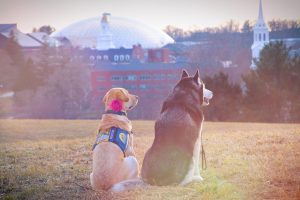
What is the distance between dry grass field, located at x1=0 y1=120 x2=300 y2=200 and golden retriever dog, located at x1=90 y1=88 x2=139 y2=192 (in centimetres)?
19

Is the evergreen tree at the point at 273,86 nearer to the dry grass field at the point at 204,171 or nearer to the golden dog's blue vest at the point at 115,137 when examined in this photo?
the dry grass field at the point at 204,171

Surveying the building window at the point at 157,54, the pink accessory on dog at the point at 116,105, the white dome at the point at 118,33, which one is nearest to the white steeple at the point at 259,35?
the building window at the point at 157,54

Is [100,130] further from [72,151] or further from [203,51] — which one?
[203,51]

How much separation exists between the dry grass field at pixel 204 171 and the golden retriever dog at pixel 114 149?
0.19 metres

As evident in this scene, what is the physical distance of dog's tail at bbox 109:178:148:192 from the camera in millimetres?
5480

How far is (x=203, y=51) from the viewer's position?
30375 mm

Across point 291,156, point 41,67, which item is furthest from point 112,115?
point 41,67

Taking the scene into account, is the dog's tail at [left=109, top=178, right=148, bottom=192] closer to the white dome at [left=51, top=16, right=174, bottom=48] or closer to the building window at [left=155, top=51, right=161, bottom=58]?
the building window at [left=155, top=51, right=161, bottom=58]

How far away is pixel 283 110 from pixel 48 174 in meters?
19.0

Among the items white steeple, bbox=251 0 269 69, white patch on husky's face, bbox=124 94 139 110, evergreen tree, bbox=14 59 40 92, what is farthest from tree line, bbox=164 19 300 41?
white patch on husky's face, bbox=124 94 139 110

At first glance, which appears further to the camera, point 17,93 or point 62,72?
point 62,72

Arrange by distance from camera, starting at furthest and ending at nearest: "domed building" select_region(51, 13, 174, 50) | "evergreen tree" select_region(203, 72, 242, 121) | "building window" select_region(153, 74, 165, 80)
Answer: "domed building" select_region(51, 13, 174, 50) → "building window" select_region(153, 74, 165, 80) → "evergreen tree" select_region(203, 72, 242, 121)

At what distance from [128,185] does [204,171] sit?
1479mm

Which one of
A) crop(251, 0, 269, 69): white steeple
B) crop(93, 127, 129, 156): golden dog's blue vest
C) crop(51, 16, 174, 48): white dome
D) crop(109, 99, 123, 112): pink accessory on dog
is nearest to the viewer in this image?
crop(93, 127, 129, 156): golden dog's blue vest
